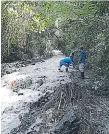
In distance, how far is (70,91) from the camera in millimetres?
10789

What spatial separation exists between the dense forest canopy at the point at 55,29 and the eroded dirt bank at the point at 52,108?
1095 mm

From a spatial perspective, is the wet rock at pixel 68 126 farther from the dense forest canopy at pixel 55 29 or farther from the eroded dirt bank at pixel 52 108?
the dense forest canopy at pixel 55 29

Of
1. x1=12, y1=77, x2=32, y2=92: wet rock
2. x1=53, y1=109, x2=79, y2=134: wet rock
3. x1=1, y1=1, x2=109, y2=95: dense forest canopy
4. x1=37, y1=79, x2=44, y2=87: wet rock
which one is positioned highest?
x1=1, y1=1, x2=109, y2=95: dense forest canopy

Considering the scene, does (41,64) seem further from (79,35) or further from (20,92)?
(20,92)

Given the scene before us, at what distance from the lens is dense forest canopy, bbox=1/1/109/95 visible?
361 inches

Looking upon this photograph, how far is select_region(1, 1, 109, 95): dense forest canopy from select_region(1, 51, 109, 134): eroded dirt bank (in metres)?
1.10

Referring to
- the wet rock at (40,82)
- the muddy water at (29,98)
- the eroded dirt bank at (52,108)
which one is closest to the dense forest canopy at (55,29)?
the eroded dirt bank at (52,108)

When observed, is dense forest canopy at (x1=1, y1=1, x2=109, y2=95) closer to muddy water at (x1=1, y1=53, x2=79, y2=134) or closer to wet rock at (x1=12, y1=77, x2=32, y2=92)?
muddy water at (x1=1, y1=53, x2=79, y2=134)

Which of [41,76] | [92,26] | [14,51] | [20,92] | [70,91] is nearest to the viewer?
[70,91]

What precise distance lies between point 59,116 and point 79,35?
→ 6.61 metres

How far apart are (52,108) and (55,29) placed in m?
15.6

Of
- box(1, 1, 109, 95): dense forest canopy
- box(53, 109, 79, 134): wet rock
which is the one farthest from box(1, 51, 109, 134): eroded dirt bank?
box(1, 1, 109, 95): dense forest canopy

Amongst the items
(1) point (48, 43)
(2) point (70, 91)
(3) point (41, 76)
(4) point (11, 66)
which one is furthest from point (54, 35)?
(2) point (70, 91)

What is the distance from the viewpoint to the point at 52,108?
399 inches
